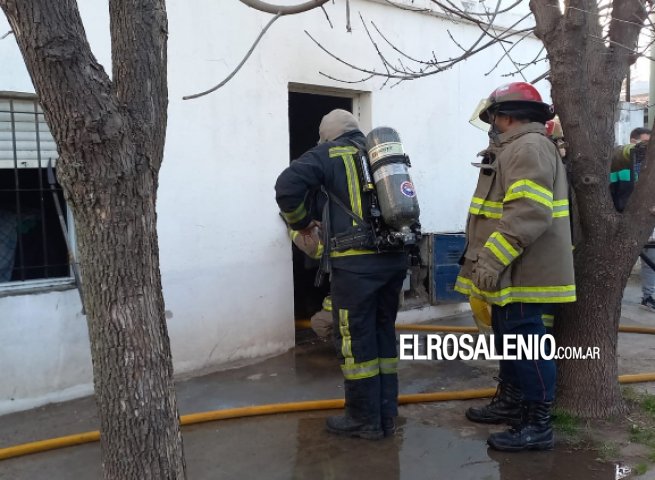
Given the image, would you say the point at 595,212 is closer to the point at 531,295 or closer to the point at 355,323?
the point at 531,295

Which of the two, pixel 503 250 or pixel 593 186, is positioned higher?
pixel 593 186

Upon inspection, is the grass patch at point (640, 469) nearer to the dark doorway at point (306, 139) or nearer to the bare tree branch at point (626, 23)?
the bare tree branch at point (626, 23)

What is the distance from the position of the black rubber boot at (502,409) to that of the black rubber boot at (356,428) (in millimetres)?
655

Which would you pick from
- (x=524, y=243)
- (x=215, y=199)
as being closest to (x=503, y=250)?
(x=524, y=243)

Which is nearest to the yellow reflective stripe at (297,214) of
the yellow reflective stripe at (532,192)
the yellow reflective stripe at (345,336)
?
the yellow reflective stripe at (345,336)

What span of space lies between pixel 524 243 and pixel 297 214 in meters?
1.24

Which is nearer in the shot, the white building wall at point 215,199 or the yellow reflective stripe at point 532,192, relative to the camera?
the yellow reflective stripe at point 532,192

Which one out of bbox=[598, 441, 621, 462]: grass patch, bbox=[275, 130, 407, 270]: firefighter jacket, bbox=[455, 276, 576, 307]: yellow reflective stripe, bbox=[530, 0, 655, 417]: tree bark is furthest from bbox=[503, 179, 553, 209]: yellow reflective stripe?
bbox=[598, 441, 621, 462]: grass patch

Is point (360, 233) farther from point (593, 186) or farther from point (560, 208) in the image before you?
point (593, 186)

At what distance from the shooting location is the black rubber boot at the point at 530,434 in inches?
134

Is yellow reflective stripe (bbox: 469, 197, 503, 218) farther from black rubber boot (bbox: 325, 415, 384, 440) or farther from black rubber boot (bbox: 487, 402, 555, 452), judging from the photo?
black rubber boot (bbox: 325, 415, 384, 440)

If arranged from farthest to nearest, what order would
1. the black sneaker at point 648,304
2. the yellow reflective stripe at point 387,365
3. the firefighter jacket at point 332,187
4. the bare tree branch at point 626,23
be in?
1. the black sneaker at point 648,304
2. the bare tree branch at point 626,23
3. the yellow reflective stripe at point 387,365
4. the firefighter jacket at point 332,187

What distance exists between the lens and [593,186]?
3.71 meters

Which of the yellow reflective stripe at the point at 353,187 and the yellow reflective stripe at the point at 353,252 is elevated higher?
the yellow reflective stripe at the point at 353,187
